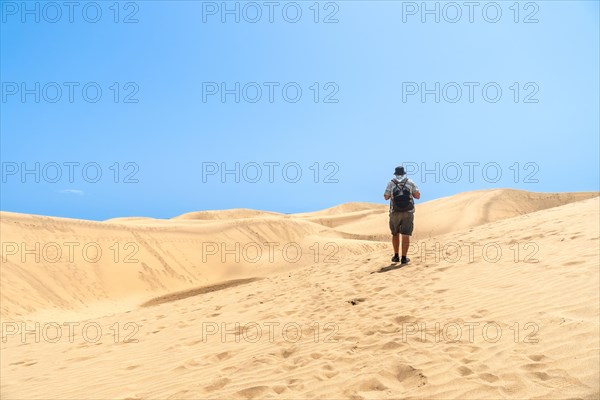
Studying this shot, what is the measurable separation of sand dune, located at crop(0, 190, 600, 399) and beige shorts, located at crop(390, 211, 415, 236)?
32.0 inches

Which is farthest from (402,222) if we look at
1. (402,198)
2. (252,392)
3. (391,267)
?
(252,392)

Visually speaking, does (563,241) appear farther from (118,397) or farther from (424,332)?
(118,397)

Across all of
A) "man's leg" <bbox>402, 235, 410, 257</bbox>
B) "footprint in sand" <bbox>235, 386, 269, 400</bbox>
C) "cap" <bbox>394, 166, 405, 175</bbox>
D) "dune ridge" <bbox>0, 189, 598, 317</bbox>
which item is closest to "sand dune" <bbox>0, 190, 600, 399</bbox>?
"footprint in sand" <bbox>235, 386, 269, 400</bbox>

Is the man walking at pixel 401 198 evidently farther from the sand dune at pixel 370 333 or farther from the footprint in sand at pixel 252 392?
the footprint in sand at pixel 252 392

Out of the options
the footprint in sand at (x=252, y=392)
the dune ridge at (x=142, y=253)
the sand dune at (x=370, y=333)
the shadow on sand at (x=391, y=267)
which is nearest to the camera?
the sand dune at (x=370, y=333)

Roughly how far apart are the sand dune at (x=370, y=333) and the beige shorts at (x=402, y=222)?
0.81 meters

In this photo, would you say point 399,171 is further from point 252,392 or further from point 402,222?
point 252,392

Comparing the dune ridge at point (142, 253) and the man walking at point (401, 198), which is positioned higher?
the man walking at point (401, 198)

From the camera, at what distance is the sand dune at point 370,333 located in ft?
12.4

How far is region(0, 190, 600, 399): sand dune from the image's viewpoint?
3.78 metres

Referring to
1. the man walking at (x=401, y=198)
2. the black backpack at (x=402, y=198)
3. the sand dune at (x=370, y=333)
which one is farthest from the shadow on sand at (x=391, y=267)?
the black backpack at (x=402, y=198)

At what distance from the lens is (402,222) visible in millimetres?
8789

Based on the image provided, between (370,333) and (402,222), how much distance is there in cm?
404

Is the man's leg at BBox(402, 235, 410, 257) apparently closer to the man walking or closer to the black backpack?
the man walking
